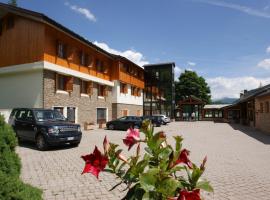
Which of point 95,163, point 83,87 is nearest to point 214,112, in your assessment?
point 83,87

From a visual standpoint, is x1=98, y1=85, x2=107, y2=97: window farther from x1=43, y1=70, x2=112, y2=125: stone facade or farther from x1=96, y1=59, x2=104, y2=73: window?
x1=96, y1=59, x2=104, y2=73: window

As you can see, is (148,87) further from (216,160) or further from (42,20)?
(216,160)

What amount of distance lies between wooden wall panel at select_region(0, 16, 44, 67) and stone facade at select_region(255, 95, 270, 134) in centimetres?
1863

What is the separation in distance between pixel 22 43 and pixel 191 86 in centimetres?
4740

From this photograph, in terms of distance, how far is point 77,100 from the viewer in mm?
23406

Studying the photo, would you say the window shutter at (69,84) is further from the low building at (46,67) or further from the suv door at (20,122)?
the suv door at (20,122)

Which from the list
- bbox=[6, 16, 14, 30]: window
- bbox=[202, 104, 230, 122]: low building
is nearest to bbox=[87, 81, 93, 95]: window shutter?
bbox=[6, 16, 14, 30]: window

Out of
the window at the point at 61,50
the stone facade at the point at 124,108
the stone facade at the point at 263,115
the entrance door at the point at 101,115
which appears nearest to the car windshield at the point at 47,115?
the window at the point at 61,50

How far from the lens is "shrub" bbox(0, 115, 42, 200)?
3090 mm

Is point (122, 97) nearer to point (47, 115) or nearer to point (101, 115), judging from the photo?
point (101, 115)

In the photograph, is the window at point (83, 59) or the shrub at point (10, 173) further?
the window at point (83, 59)

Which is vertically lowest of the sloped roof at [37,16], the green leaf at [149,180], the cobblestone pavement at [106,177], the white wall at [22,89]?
the cobblestone pavement at [106,177]

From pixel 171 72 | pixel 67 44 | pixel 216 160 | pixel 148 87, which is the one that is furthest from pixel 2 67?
pixel 171 72

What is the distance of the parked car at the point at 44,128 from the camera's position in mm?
11561
